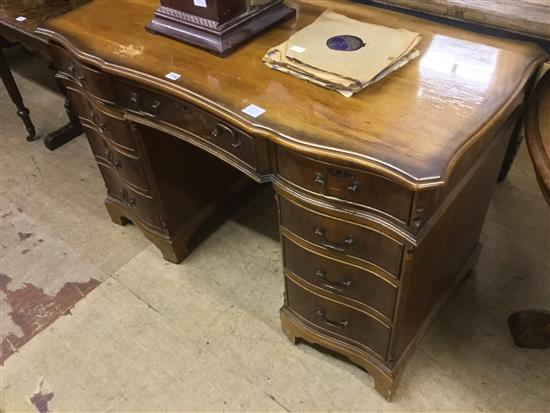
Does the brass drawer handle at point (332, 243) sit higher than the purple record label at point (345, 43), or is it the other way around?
the purple record label at point (345, 43)

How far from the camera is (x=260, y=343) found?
1539 mm

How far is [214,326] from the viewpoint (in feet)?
5.24

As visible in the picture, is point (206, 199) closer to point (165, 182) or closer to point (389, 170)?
point (165, 182)

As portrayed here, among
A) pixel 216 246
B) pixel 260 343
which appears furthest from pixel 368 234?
pixel 216 246

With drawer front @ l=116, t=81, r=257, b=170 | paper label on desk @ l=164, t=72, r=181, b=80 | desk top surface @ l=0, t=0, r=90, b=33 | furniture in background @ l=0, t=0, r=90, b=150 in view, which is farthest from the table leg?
paper label on desk @ l=164, t=72, r=181, b=80

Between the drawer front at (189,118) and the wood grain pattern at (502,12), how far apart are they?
2.29ft

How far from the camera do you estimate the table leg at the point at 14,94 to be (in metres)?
2.22

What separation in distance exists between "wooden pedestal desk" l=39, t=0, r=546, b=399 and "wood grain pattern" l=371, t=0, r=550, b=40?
12 centimetres

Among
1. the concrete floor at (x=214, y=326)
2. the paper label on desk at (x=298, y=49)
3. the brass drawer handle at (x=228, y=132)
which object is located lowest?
the concrete floor at (x=214, y=326)

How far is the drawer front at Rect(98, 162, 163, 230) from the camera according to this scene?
164cm

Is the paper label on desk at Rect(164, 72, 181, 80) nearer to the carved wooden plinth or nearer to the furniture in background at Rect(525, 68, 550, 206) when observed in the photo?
the carved wooden plinth

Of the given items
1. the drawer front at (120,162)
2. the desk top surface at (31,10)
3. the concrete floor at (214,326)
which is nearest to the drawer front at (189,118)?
the drawer front at (120,162)

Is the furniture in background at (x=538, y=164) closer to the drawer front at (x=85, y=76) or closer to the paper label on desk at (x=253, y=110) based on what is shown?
the paper label on desk at (x=253, y=110)

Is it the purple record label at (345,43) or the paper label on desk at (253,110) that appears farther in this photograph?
the purple record label at (345,43)
